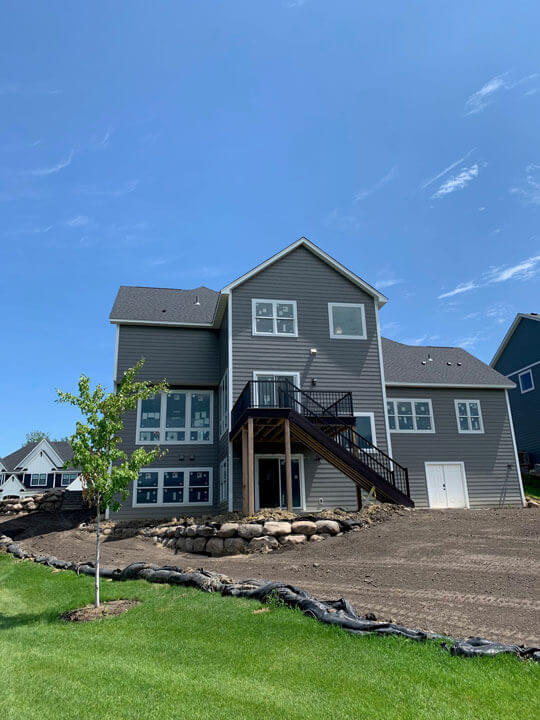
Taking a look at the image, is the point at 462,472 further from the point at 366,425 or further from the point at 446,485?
the point at 366,425

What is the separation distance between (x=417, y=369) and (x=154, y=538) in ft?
43.2

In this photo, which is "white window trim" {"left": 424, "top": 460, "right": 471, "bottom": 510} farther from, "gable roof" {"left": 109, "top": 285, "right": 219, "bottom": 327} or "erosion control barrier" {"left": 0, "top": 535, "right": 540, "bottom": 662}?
"erosion control barrier" {"left": 0, "top": 535, "right": 540, "bottom": 662}

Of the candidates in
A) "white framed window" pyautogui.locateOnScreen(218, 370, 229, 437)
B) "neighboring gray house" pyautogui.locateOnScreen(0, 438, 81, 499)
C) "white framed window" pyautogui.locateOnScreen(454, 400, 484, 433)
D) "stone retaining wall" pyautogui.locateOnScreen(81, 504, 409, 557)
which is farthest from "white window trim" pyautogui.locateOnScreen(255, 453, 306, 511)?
"neighboring gray house" pyautogui.locateOnScreen(0, 438, 81, 499)

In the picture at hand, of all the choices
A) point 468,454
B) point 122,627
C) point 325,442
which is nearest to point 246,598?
point 122,627

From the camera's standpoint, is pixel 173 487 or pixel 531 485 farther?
pixel 531 485

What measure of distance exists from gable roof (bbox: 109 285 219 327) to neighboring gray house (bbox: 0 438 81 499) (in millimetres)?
34587

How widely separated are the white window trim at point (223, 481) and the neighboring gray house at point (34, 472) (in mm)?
38048

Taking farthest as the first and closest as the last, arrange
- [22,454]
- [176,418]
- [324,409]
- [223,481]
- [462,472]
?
[22,454]
[462,472]
[176,418]
[223,481]
[324,409]

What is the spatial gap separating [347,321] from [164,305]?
26.1 ft

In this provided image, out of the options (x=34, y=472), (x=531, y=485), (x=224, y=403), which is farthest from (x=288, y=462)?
(x=34, y=472)

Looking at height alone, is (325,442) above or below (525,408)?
below

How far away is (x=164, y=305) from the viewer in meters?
23.7

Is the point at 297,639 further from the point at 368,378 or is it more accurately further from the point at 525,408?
the point at 525,408

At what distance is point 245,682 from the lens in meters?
5.35
